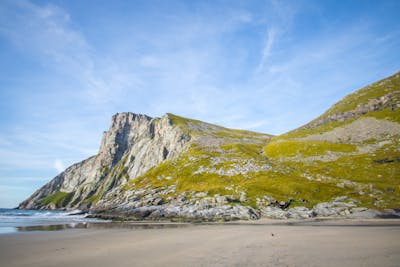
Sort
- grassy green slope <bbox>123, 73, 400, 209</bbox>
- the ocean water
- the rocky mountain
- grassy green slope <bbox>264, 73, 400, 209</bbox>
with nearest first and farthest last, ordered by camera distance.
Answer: the ocean water
the rocky mountain
grassy green slope <bbox>264, 73, 400, 209</bbox>
grassy green slope <bbox>123, 73, 400, 209</bbox>

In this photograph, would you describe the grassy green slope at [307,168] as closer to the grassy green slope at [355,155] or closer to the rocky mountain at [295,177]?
the grassy green slope at [355,155]

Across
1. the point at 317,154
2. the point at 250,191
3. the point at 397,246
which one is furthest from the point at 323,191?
the point at 397,246

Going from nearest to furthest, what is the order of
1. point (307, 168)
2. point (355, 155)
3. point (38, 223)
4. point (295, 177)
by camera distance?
point (38, 223), point (295, 177), point (307, 168), point (355, 155)

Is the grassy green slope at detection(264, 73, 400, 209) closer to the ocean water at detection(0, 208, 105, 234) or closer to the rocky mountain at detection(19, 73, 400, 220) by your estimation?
the rocky mountain at detection(19, 73, 400, 220)

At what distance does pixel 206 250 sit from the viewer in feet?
61.3

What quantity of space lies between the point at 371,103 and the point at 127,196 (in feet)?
390

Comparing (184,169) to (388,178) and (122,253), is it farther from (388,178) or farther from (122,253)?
(122,253)

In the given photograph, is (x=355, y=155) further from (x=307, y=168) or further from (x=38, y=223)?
(x=38, y=223)

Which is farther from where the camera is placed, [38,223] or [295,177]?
[295,177]

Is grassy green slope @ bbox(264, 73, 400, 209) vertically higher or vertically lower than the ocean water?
higher

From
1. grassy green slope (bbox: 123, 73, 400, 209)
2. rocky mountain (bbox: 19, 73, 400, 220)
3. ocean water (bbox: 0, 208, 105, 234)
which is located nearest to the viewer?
ocean water (bbox: 0, 208, 105, 234)

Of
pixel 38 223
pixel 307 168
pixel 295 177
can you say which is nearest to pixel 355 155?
pixel 307 168

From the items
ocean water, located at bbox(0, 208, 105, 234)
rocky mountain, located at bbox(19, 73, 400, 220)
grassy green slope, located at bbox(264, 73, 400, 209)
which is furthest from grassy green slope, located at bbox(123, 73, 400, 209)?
ocean water, located at bbox(0, 208, 105, 234)

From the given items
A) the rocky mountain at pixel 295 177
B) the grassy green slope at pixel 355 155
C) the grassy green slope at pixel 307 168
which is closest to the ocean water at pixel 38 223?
the rocky mountain at pixel 295 177
